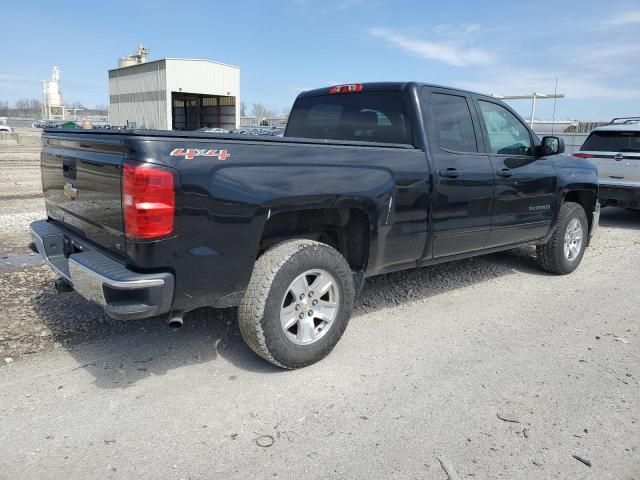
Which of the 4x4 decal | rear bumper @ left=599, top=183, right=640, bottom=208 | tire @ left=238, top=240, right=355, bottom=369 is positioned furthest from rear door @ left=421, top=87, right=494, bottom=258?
rear bumper @ left=599, top=183, right=640, bottom=208

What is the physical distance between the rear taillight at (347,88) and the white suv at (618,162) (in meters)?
6.53

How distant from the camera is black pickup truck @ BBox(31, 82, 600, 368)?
9.45 feet

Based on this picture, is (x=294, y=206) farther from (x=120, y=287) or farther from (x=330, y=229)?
(x=120, y=287)

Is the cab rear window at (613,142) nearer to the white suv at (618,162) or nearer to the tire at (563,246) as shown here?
the white suv at (618,162)

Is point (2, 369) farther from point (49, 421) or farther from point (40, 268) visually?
point (40, 268)

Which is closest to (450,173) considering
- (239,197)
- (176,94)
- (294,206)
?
(294,206)

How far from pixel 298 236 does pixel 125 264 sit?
4.13 ft

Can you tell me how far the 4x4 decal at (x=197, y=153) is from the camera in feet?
9.33

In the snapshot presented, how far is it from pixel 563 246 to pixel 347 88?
3119 mm

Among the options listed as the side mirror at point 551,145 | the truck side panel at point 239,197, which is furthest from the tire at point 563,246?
the truck side panel at point 239,197

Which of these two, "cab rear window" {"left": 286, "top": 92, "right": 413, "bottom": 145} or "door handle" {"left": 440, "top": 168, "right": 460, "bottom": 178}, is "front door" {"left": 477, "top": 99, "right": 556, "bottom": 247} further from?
"cab rear window" {"left": 286, "top": 92, "right": 413, "bottom": 145}

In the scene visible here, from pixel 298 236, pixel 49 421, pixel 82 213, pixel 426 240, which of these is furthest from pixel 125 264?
pixel 426 240

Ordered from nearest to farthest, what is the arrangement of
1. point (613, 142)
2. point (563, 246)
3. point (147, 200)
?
1. point (147, 200)
2. point (563, 246)
3. point (613, 142)

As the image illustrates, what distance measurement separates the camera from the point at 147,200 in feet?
9.14
